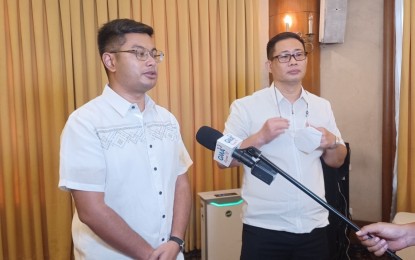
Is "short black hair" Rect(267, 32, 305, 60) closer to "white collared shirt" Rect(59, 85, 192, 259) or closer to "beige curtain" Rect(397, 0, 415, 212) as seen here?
"white collared shirt" Rect(59, 85, 192, 259)

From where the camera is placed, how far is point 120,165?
1311 millimetres

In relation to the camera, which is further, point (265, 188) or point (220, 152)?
point (265, 188)

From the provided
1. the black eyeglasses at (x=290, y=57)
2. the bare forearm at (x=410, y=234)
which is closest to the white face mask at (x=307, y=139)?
the black eyeglasses at (x=290, y=57)

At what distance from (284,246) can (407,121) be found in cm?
188

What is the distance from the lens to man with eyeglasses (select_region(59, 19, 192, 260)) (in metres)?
1.26

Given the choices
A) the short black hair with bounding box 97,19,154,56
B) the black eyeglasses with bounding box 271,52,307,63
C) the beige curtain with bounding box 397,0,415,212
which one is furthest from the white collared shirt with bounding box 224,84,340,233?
the beige curtain with bounding box 397,0,415,212

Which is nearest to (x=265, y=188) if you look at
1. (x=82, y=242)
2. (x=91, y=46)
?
(x=82, y=242)

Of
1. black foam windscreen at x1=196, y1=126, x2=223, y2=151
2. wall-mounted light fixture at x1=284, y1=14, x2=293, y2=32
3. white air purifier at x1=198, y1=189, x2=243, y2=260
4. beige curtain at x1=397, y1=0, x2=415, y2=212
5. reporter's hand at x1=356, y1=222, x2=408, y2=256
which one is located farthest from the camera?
wall-mounted light fixture at x1=284, y1=14, x2=293, y2=32

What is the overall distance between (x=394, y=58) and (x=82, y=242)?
2.85 m

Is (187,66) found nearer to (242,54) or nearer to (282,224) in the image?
(242,54)

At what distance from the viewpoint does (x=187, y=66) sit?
2.94m

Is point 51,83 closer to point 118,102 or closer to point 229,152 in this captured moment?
point 118,102

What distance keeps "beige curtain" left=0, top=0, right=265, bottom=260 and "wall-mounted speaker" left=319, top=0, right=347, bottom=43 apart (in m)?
0.99

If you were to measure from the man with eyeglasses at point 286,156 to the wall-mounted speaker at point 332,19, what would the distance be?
1362mm
